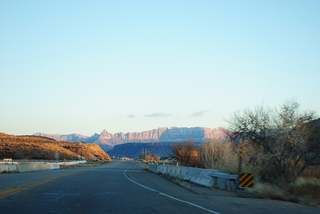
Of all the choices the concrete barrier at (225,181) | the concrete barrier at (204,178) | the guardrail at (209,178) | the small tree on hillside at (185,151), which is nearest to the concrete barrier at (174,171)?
the guardrail at (209,178)

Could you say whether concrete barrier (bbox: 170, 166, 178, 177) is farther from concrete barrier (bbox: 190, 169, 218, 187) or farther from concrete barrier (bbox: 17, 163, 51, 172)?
concrete barrier (bbox: 17, 163, 51, 172)

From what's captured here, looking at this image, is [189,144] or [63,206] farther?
[189,144]

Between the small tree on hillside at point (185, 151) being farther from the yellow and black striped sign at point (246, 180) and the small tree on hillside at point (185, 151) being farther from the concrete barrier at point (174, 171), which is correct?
the yellow and black striped sign at point (246, 180)

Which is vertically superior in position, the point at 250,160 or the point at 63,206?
the point at 250,160

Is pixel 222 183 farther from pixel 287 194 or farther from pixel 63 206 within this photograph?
pixel 63 206

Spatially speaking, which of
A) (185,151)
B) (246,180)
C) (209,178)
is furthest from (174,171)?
(185,151)

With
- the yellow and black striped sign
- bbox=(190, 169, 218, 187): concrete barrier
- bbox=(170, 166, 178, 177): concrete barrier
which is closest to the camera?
the yellow and black striped sign

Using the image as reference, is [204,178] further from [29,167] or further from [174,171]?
[29,167]

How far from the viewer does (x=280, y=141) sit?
21.1 meters

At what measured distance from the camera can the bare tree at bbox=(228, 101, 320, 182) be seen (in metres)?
20.9

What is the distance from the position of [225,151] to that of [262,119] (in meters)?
9.37

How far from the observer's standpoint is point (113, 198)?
12594 millimetres

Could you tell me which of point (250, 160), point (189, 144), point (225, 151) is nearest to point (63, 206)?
Answer: point (250, 160)

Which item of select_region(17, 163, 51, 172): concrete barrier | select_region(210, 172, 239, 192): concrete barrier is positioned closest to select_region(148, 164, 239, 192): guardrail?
select_region(210, 172, 239, 192): concrete barrier
